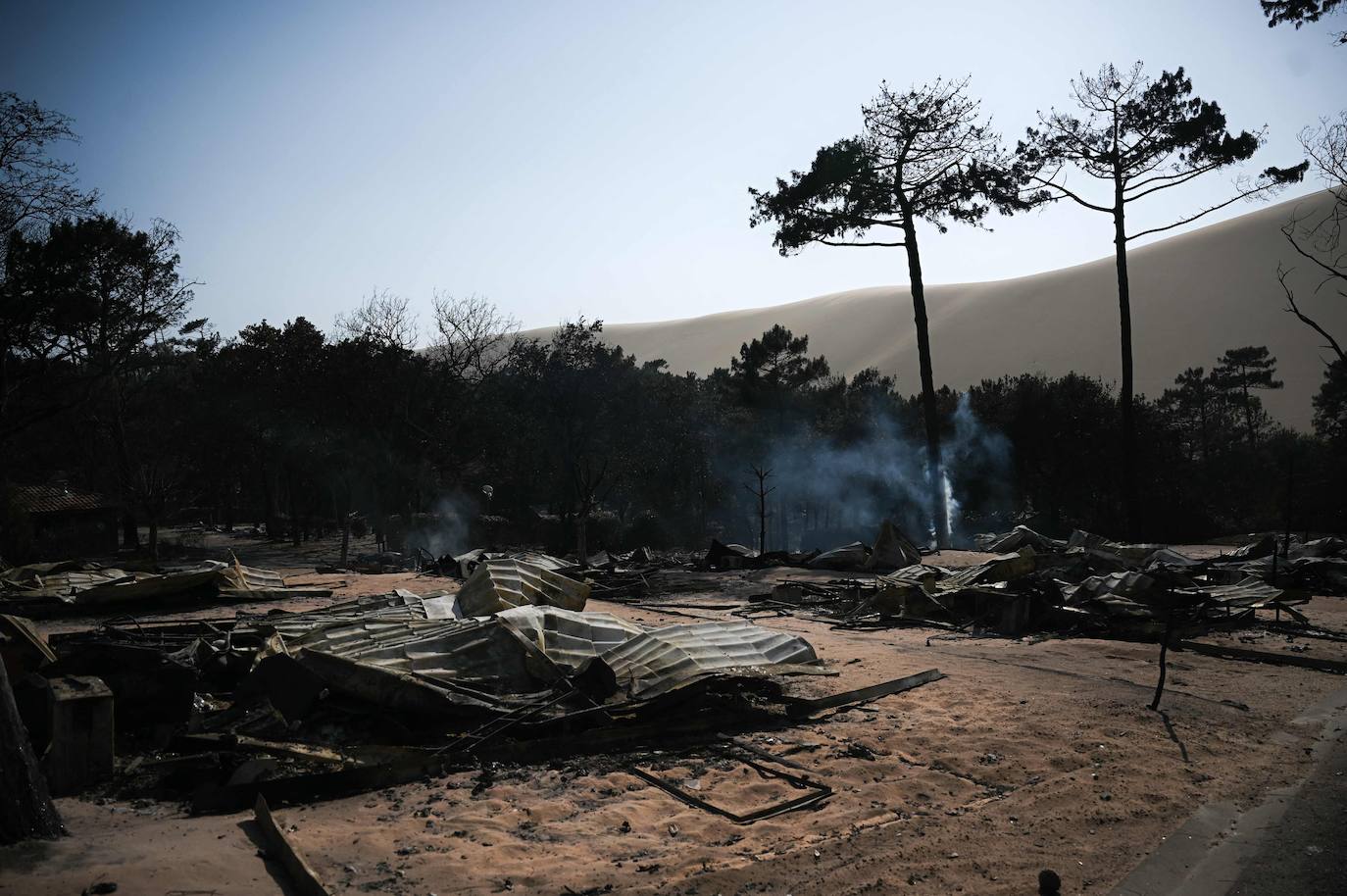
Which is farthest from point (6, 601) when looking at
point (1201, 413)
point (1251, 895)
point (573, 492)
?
point (1201, 413)

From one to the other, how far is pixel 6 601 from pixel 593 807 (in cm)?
1357

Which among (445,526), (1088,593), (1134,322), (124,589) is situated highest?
(1134,322)

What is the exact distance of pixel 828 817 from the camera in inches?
191

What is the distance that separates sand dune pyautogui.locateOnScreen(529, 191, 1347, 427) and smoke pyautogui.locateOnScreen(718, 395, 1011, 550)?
26.2 metres

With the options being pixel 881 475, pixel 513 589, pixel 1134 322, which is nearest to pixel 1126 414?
pixel 881 475

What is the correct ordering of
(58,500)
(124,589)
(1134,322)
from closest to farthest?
(124,589) < (58,500) < (1134,322)

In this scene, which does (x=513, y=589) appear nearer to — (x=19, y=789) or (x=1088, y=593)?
(x=19, y=789)

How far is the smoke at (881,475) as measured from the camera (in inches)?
1446

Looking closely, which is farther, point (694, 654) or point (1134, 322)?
point (1134, 322)

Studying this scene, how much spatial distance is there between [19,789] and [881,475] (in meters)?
36.2

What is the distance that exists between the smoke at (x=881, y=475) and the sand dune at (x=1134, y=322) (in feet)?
85.9

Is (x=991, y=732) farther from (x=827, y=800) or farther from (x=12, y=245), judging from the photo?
(x=12, y=245)

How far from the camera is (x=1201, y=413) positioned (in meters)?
47.0

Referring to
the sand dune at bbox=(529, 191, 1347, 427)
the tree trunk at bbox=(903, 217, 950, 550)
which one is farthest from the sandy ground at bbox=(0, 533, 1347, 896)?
the sand dune at bbox=(529, 191, 1347, 427)
